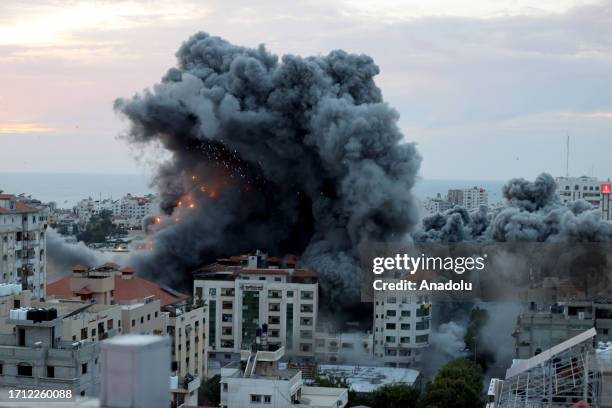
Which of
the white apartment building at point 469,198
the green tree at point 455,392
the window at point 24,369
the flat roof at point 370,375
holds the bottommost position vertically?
the flat roof at point 370,375

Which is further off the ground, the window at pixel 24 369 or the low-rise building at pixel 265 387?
the window at pixel 24 369

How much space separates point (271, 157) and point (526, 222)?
1163 centimetres

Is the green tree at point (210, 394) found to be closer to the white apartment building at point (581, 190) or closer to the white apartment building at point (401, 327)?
the white apartment building at point (401, 327)

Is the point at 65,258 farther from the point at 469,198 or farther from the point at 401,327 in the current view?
the point at 469,198

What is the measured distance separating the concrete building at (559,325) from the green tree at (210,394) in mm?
7809

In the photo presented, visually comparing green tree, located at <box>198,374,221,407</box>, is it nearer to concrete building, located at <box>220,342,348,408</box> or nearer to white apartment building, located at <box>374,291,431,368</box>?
concrete building, located at <box>220,342,348,408</box>

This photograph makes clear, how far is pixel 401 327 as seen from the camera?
34.4 meters

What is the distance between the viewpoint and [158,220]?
163 ft

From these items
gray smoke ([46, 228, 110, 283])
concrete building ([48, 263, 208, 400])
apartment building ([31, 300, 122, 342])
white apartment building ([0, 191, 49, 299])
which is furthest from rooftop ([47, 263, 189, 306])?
gray smoke ([46, 228, 110, 283])

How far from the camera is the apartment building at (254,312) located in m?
34.8

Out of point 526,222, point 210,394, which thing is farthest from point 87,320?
point 526,222

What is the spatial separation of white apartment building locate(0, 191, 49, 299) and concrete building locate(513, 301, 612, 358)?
13632 millimetres

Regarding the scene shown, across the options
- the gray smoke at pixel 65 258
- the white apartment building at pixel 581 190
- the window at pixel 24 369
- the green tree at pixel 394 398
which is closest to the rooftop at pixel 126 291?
the green tree at pixel 394 398

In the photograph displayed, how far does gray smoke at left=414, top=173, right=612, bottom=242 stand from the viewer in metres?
43.1
